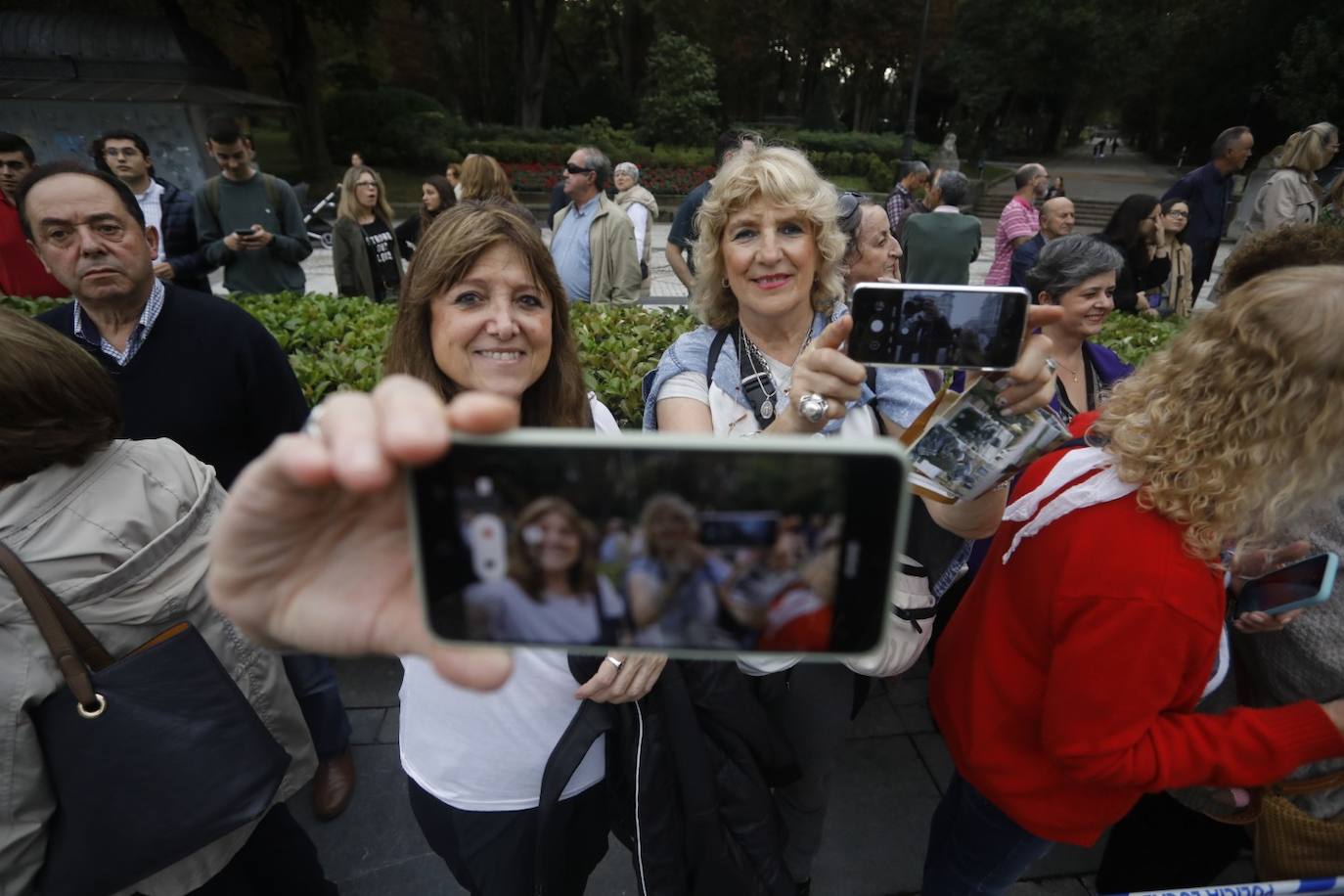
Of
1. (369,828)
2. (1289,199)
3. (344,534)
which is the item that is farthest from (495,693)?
(1289,199)

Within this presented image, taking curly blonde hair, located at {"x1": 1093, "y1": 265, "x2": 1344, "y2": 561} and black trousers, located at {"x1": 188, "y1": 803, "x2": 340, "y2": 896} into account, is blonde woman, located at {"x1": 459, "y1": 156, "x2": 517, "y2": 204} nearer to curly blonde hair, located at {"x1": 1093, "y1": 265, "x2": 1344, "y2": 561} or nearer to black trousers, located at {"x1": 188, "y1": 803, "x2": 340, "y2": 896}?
black trousers, located at {"x1": 188, "y1": 803, "x2": 340, "y2": 896}

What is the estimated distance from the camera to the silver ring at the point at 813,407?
4.47ft

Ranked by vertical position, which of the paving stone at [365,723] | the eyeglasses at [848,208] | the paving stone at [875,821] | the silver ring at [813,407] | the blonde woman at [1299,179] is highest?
the blonde woman at [1299,179]

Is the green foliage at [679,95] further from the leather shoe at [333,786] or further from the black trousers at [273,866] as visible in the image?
the black trousers at [273,866]

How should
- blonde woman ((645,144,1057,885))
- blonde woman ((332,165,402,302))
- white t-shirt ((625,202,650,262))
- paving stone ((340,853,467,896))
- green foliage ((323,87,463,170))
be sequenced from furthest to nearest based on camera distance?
green foliage ((323,87,463,170)), white t-shirt ((625,202,650,262)), blonde woman ((332,165,402,302)), paving stone ((340,853,467,896)), blonde woman ((645,144,1057,885))

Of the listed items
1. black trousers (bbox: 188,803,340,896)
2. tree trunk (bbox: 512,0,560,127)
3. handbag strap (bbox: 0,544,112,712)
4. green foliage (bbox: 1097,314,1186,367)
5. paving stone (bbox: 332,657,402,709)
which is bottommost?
paving stone (bbox: 332,657,402,709)

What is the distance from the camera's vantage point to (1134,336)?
13.3ft

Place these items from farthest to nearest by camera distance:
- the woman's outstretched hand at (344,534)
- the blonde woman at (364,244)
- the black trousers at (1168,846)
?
the blonde woman at (364,244)
the black trousers at (1168,846)
the woman's outstretched hand at (344,534)


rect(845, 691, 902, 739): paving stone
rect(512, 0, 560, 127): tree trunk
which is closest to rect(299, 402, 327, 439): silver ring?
rect(845, 691, 902, 739): paving stone

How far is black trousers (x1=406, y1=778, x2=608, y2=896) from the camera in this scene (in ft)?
5.50

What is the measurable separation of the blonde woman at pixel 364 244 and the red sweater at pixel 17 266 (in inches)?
75.9

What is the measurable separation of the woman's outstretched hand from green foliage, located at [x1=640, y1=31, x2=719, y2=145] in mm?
25408

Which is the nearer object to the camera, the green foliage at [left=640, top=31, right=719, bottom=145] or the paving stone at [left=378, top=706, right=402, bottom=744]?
the paving stone at [left=378, top=706, right=402, bottom=744]

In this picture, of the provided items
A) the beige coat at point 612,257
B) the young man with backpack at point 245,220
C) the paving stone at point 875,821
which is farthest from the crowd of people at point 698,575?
the beige coat at point 612,257
